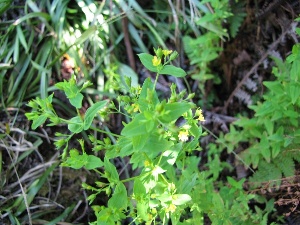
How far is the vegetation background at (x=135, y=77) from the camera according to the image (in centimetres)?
199

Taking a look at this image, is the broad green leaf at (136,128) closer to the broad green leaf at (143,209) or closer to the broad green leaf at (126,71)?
the broad green leaf at (143,209)

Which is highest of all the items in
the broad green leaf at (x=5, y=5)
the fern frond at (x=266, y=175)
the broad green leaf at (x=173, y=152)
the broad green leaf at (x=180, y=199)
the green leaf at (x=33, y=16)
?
the broad green leaf at (x=5, y=5)

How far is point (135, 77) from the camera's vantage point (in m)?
2.35

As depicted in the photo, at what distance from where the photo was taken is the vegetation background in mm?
1985

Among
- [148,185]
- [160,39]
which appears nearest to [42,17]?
[160,39]

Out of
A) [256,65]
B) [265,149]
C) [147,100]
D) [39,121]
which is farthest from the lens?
[256,65]

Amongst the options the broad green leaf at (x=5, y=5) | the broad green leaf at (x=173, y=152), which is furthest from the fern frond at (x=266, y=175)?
the broad green leaf at (x=5, y=5)

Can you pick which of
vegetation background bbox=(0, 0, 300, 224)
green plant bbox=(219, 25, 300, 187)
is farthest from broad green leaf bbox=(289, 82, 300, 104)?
vegetation background bbox=(0, 0, 300, 224)

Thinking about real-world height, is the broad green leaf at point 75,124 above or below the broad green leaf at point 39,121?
below

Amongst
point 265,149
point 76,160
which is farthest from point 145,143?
point 265,149

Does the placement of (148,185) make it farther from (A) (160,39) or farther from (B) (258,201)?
(A) (160,39)

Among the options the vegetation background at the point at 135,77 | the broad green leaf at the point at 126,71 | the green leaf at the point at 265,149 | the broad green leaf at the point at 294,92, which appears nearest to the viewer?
the broad green leaf at the point at 294,92

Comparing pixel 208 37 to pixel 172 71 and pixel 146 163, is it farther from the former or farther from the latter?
pixel 146 163

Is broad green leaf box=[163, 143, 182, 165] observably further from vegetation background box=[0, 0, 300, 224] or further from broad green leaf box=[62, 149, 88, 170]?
vegetation background box=[0, 0, 300, 224]
